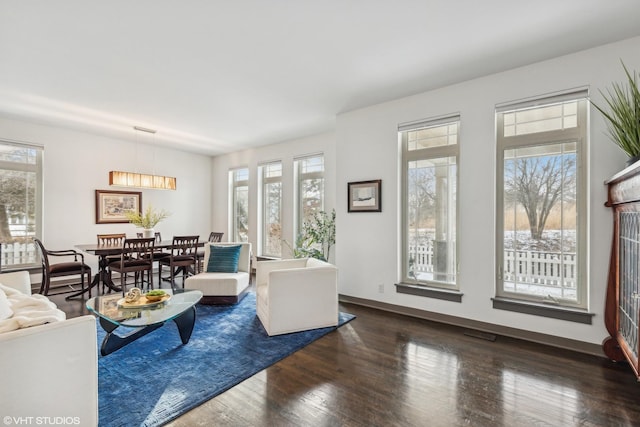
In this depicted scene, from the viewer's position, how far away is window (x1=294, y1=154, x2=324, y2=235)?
18.9 feet

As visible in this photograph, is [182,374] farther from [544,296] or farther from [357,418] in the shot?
[544,296]

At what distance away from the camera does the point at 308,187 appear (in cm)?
595

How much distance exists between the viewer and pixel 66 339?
161cm

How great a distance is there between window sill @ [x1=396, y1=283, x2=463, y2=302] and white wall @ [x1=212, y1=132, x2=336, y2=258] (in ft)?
6.71

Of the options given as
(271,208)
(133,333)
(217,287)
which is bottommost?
(133,333)

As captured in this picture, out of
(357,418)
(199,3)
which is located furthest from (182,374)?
(199,3)

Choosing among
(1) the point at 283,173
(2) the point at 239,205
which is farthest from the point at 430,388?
(2) the point at 239,205

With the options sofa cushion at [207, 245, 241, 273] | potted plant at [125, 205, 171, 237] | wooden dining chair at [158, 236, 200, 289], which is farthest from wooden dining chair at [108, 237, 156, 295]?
sofa cushion at [207, 245, 241, 273]

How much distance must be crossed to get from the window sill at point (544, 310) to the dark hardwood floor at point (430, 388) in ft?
1.01

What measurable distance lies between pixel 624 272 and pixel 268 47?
3492 millimetres

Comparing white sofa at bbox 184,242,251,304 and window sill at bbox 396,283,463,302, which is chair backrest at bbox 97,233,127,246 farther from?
window sill at bbox 396,283,463,302

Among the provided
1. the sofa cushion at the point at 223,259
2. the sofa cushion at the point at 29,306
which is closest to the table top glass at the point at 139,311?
the sofa cushion at the point at 29,306

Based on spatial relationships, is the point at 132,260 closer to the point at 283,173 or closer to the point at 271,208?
the point at 271,208

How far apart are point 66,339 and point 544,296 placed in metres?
3.92
